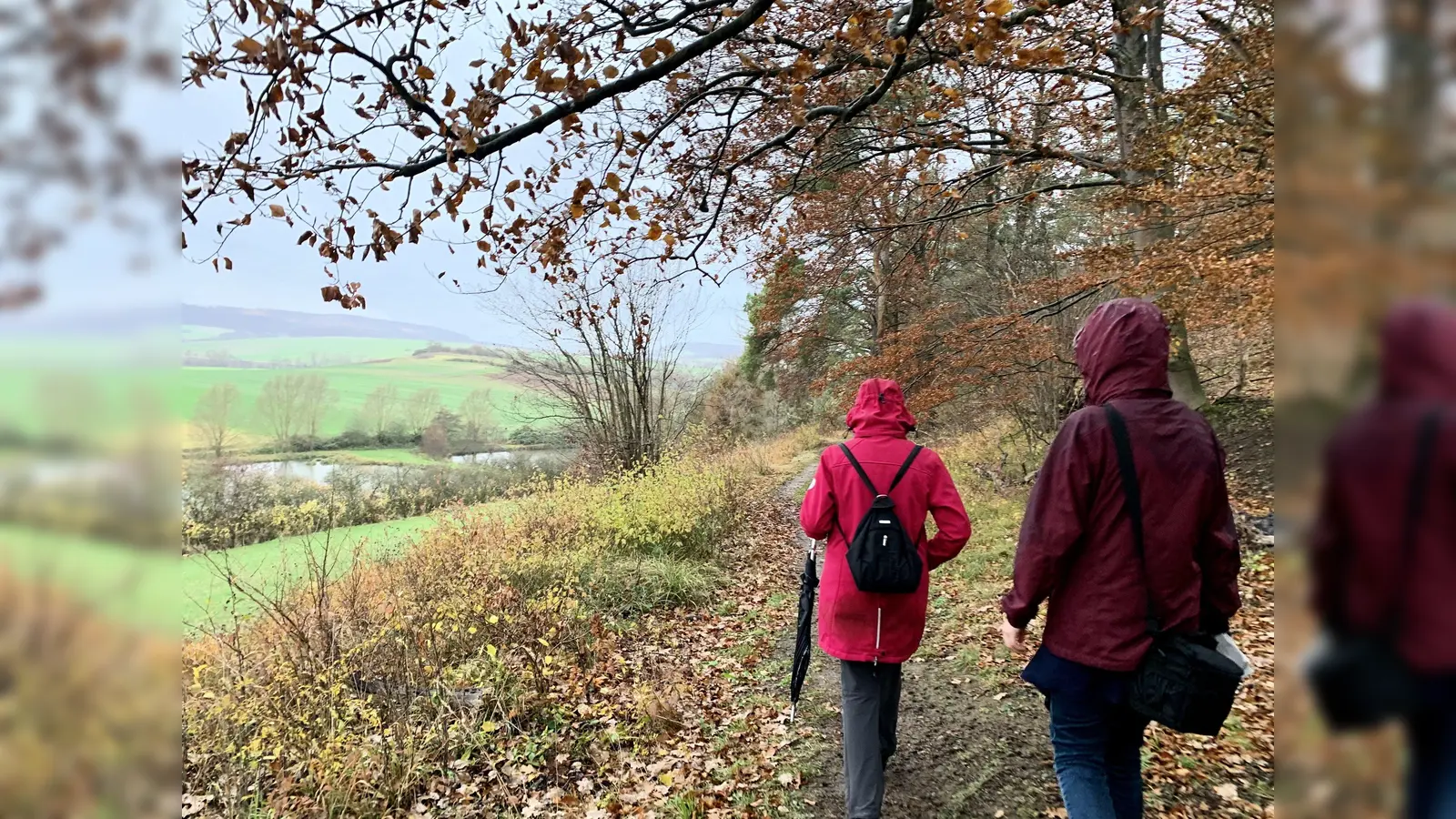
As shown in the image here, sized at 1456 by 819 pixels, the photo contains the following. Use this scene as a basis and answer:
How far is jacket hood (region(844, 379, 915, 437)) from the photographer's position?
310cm

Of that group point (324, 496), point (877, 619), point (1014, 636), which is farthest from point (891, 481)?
point (324, 496)

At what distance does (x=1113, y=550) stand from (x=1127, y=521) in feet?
0.32

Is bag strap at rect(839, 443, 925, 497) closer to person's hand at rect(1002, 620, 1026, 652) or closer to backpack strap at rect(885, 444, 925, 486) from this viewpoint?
backpack strap at rect(885, 444, 925, 486)

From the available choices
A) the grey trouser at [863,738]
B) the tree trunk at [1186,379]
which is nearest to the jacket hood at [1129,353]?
the grey trouser at [863,738]

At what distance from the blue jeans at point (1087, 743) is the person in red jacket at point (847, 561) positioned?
0.72 m

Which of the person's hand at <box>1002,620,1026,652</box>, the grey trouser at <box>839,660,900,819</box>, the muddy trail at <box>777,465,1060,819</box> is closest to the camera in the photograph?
the person's hand at <box>1002,620,1026,652</box>

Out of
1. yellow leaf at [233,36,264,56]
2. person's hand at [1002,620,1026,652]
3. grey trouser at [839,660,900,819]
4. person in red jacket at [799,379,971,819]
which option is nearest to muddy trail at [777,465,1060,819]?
grey trouser at [839,660,900,819]
